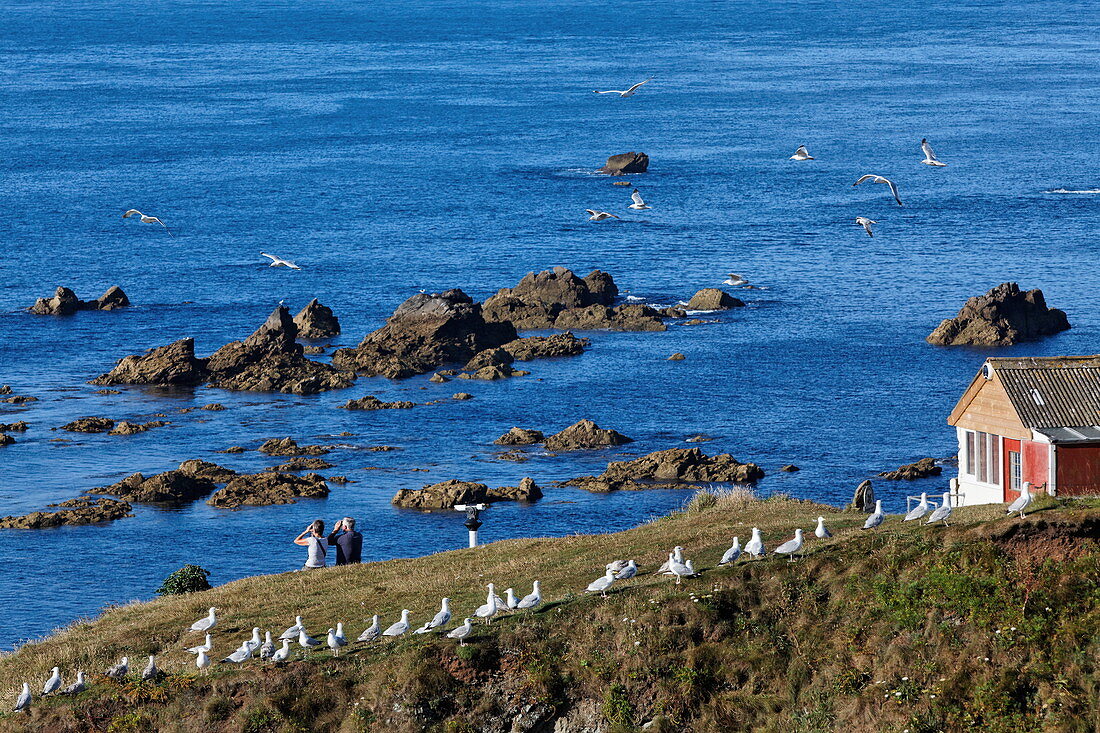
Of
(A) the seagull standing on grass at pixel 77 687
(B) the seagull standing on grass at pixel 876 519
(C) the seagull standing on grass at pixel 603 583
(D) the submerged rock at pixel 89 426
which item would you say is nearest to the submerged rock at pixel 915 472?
(D) the submerged rock at pixel 89 426

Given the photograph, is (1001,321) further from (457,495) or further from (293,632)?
(293,632)

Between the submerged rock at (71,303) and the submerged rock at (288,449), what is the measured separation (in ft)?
132

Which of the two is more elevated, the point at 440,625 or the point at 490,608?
the point at 490,608

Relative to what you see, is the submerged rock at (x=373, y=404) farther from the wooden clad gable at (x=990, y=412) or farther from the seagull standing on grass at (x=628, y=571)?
the seagull standing on grass at (x=628, y=571)

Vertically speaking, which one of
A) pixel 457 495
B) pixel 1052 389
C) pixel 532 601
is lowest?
pixel 457 495

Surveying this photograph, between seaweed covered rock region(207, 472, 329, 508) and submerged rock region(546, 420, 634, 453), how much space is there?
40.4ft

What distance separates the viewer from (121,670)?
101 feet

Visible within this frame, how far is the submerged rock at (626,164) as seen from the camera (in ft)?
566

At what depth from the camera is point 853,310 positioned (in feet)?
369

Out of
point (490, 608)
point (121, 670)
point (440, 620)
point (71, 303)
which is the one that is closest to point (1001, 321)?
point (71, 303)

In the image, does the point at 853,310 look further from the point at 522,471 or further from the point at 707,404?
the point at 522,471

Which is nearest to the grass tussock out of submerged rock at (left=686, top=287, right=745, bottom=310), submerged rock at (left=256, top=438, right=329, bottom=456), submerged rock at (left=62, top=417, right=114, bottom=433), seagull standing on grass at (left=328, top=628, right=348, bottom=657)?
seagull standing on grass at (left=328, top=628, right=348, bottom=657)

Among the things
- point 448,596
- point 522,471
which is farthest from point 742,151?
point 448,596

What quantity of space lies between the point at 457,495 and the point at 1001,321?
4657 cm
